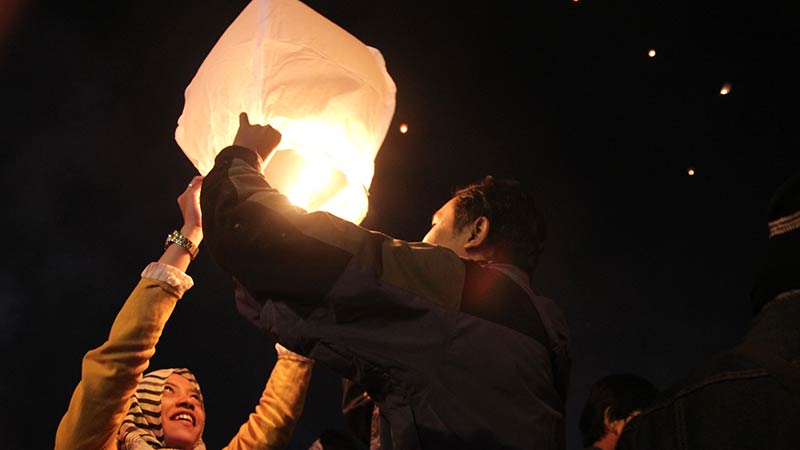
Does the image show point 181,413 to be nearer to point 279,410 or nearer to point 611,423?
point 279,410

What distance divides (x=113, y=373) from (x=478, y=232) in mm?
1492

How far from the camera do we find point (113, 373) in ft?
6.96

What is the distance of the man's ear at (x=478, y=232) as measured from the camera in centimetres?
216

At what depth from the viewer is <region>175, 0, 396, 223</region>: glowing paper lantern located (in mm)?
2180

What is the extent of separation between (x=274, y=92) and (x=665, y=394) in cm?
165

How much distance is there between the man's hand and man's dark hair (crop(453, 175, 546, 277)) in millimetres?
794

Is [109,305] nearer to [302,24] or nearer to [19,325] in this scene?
[19,325]

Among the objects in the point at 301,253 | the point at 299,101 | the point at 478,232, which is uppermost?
the point at 299,101

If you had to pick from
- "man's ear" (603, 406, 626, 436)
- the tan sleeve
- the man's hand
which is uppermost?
the man's hand

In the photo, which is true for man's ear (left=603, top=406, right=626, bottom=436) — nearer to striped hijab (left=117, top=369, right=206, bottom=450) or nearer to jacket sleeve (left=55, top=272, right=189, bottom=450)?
striped hijab (left=117, top=369, right=206, bottom=450)

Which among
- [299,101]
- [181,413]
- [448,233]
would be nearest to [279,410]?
[181,413]

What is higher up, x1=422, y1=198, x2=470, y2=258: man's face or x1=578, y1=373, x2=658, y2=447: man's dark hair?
x1=422, y1=198, x2=470, y2=258: man's face

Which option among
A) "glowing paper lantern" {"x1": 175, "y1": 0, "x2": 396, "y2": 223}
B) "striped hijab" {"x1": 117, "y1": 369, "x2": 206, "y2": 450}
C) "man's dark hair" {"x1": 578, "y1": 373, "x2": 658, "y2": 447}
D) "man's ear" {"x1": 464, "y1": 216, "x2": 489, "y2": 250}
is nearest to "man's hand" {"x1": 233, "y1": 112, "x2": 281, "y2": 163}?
"glowing paper lantern" {"x1": 175, "y1": 0, "x2": 396, "y2": 223}

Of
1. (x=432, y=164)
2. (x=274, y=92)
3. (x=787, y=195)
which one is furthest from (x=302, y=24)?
(x=432, y=164)
